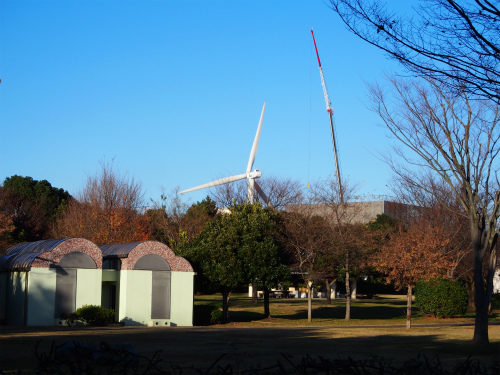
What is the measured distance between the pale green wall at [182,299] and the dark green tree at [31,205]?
86.2 ft

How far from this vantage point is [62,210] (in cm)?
5912

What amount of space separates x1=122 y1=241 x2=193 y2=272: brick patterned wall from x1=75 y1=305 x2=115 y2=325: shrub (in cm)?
236

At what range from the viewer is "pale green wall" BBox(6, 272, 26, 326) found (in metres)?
27.8

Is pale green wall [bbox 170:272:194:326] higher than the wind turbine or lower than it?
lower

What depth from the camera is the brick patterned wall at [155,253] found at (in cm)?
2952

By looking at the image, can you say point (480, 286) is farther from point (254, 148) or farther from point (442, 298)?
point (254, 148)

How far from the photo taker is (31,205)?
200 feet

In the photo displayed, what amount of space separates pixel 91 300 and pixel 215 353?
48.5ft

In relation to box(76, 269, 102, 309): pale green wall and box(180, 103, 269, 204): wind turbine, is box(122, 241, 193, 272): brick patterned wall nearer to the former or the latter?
box(76, 269, 102, 309): pale green wall

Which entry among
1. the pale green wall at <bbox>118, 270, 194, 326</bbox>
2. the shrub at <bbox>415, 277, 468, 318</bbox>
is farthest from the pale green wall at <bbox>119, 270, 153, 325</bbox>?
the shrub at <bbox>415, 277, 468, 318</bbox>

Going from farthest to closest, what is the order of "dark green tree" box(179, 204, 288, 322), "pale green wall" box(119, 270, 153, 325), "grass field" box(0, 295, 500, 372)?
"dark green tree" box(179, 204, 288, 322), "pale green wall" box(119, 270, 153, 325), "grass field" box(0, 295, 500, 372)

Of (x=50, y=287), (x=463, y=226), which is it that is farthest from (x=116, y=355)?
(x=463, y=226)

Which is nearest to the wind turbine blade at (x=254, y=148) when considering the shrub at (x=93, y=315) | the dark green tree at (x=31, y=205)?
the dark green tree at (x=31, y=205)

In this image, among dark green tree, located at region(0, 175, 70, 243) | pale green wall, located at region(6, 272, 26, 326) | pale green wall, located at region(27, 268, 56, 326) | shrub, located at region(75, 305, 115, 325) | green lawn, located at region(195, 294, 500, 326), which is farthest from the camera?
dark green tree, located at region(0, 175, 70, 243)
